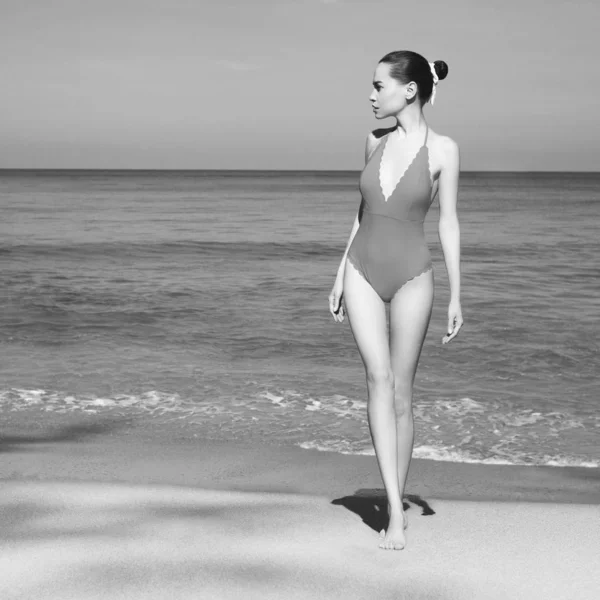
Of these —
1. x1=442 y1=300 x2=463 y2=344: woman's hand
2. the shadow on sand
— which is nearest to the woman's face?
x1=442 y1=300 x2=463 y2=344: woman's hand

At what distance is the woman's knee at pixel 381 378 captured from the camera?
3.31 meters

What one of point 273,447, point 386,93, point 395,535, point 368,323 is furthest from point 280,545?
point 273,447

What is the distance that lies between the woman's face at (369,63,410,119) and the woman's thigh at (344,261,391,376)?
656 mm

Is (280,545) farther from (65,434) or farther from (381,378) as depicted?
(65,434)

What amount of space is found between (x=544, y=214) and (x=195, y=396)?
33834 mm

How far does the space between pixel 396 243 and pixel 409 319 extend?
312mm

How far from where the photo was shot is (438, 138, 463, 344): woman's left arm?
326 centimetres

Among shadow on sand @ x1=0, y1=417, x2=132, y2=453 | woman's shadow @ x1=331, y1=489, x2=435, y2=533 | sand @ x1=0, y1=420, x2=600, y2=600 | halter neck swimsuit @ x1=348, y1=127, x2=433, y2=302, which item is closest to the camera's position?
sand @ x1=0, y1=420, x2=600, y2=600

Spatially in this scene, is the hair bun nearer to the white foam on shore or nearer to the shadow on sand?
the white foam on shore

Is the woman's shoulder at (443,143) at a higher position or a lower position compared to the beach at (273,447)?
higher

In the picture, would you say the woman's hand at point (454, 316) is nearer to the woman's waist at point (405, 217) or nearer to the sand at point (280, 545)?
the woman's waist at point (405, 217)

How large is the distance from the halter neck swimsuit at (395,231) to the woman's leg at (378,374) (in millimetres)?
58

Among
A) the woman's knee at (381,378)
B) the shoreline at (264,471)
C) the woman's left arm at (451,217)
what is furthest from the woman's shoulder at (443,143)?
the shoreline at (264,471)

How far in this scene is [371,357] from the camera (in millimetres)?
3297
